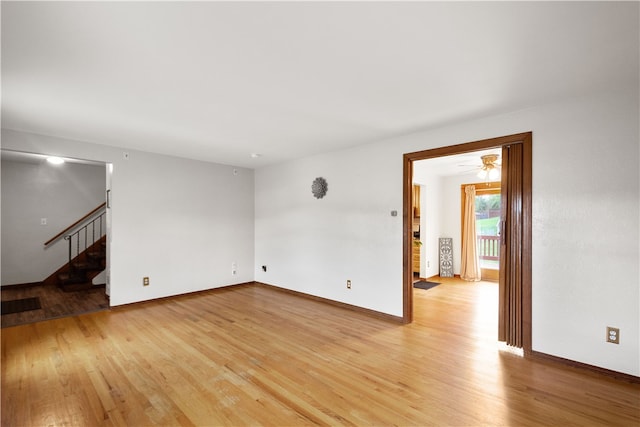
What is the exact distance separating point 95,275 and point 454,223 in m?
7.85

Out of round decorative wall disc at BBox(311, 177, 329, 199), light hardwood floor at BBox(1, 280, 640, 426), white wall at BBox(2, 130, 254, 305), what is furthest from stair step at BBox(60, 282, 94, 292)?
round decorative wall disc at BBox(311, 177, 329, 199)

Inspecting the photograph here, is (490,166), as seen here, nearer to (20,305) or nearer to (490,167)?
(490,167)

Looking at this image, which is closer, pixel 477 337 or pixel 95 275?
pixel 477 337

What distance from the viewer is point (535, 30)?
1679 mm

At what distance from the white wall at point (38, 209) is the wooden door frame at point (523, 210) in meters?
6.70

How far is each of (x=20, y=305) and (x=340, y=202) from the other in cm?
518

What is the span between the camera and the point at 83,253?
6203mm

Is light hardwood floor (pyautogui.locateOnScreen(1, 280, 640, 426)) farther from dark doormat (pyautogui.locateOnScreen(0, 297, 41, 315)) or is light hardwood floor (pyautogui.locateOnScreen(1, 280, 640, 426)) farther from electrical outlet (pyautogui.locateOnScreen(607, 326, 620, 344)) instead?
dark doormat (pyautogui.locateOnScreen(0, 297, 41, 315))

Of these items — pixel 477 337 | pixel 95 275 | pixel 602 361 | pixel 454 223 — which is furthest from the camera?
pixel 454 223

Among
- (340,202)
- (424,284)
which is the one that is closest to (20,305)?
(340,202)

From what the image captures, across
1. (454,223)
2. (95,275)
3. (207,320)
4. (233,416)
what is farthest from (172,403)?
(454,223)

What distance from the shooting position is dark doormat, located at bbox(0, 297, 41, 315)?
13.9ft

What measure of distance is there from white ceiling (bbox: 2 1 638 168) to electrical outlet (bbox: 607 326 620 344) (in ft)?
6.59

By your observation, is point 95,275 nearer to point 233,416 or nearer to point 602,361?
point 233,416
